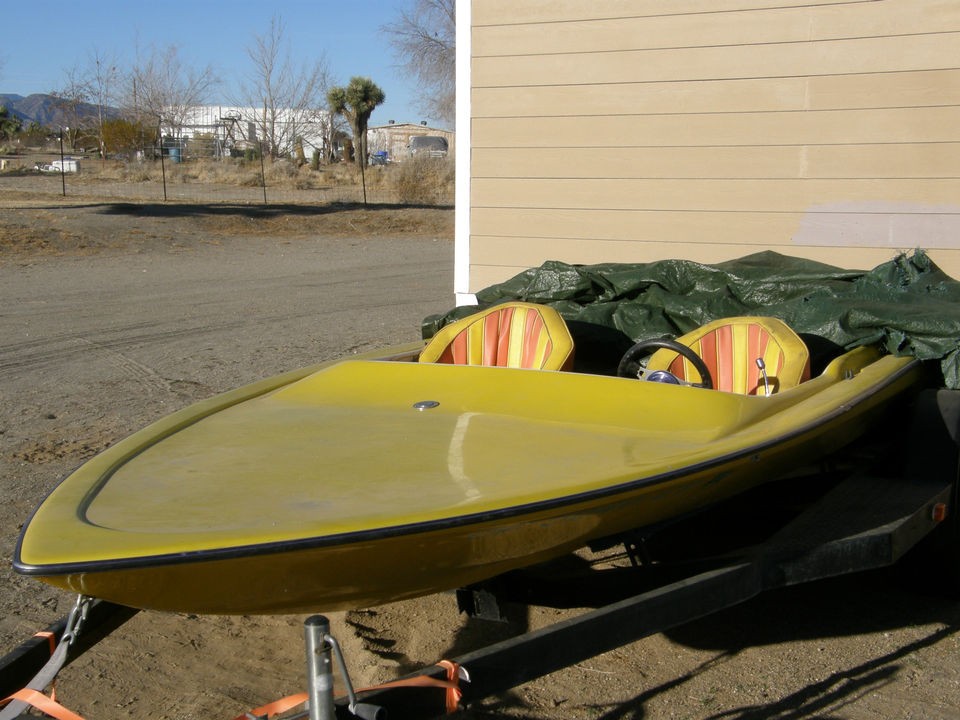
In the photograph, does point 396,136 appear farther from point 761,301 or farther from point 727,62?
point 761,301

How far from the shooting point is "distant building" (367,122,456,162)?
2258 inches

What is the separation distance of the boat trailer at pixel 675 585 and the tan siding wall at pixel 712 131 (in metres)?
2.95

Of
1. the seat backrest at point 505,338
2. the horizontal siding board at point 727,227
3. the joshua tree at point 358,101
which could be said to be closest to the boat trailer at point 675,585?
the seat backrest at point 505,338

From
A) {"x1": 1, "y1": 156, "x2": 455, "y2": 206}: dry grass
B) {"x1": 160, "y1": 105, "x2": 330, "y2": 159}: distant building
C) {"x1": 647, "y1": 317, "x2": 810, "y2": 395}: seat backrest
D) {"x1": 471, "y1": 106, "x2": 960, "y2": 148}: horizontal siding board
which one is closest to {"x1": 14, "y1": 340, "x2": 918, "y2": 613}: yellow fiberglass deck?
{"x1": 647, "y1": 317, "x2": 810, "y2": 395}: seat backrest

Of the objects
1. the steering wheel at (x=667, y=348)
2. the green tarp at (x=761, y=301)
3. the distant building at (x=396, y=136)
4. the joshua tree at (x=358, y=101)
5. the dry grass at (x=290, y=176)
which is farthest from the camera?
the distant building at (x=396, y=136)

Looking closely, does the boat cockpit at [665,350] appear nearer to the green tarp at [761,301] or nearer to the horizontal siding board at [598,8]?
the green tarp at [761,301]

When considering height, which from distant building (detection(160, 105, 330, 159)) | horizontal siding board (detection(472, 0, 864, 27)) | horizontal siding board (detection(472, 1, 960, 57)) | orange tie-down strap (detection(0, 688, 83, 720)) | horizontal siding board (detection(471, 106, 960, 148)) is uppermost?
distant building (detection(160, 105, 330, 159))

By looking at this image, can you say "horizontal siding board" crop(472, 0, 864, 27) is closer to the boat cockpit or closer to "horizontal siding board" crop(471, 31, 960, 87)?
"horizontal siding board" crop(471, 31, 960, 87)

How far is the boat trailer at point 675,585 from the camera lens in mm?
2594

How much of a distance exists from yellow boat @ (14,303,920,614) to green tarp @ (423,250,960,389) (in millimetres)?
173

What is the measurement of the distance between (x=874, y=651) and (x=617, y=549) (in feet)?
4.18

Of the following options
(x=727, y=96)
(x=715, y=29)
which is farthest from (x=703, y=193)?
(x=715, y=29)

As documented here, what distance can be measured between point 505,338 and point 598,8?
11.5 ft

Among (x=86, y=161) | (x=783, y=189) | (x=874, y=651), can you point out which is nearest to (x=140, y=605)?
(x=874, y=651)
